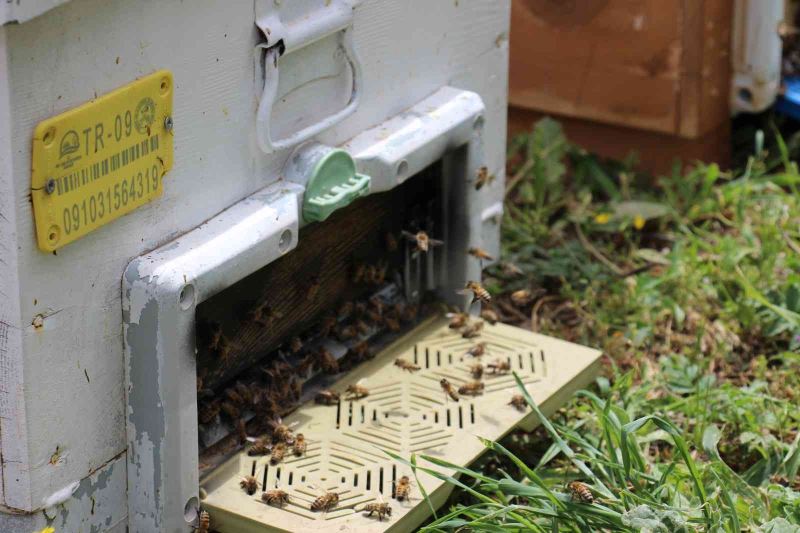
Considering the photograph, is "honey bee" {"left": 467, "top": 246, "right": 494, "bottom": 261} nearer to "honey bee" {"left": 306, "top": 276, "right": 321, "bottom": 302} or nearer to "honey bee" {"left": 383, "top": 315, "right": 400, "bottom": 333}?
"honey bee" {"left": 383, "top": 315, "right": 400, "bottom": 333}

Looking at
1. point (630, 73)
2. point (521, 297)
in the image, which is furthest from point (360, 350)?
point (630, 73)

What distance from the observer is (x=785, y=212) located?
4.64 metres

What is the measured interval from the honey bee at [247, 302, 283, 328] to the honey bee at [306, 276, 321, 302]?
0.16 m

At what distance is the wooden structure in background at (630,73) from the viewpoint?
4844 millimetres

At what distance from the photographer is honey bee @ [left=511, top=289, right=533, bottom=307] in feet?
13.3

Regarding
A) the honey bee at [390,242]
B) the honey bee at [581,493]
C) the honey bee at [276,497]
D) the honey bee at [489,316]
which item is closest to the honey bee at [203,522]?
the honey bee at [276,497]

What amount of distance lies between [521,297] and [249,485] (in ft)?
4.53

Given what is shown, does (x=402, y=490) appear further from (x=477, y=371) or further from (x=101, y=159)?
(x=101, y=159)

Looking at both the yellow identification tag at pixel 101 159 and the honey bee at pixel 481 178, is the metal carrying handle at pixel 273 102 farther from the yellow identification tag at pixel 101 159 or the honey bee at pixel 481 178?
the honey bee at pixel 481 178

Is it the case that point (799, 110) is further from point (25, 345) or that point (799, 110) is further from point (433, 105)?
point (25, 345)

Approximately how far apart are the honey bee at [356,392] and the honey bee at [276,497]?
49 cm

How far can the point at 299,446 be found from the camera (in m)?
3.11

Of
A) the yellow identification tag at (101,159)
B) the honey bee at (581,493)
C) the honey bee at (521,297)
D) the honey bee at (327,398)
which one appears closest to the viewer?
the yellow identification tag at (101,159)

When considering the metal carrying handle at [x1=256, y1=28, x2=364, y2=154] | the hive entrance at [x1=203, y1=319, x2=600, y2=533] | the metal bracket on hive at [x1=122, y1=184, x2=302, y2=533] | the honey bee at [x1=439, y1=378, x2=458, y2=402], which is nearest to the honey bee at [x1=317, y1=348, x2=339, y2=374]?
the hive entrance at [x1=203, y1=319, x2=600, y2=533]
